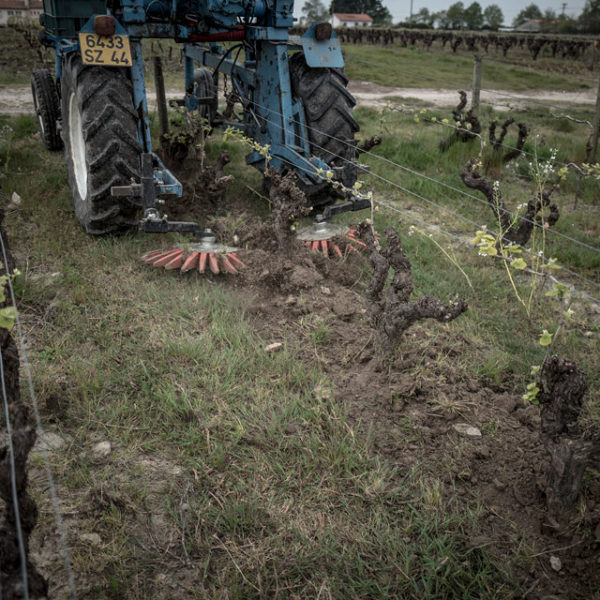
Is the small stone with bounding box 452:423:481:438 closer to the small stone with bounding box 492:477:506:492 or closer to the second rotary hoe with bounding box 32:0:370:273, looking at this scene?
the small stone with bounding box 492:477:506:492

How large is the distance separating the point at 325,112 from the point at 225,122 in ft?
3.91

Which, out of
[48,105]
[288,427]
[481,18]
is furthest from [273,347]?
[481,18]

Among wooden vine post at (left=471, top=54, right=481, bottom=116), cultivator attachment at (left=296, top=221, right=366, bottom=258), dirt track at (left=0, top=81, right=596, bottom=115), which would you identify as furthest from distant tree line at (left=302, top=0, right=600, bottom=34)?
cultivator attachment at (left=296, top=221, right=366, bottom=258)

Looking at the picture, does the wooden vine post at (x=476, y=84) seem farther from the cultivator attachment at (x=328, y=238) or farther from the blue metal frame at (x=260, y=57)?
the cultivator attachment at (x=328, y=238)

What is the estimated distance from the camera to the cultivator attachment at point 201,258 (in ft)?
12.6

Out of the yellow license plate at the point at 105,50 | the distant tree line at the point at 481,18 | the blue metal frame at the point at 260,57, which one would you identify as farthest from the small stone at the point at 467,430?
the distant tree line at the point at 481,18

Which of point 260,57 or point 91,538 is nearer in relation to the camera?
point 91,538

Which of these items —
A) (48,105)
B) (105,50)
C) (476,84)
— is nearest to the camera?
(105,50)

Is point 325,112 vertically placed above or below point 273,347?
above

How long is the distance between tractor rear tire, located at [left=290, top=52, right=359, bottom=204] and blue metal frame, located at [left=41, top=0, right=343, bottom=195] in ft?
0.27

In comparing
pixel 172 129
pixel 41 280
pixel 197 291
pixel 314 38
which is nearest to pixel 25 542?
pixel 197 291

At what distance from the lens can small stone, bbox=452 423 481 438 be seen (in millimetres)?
2600

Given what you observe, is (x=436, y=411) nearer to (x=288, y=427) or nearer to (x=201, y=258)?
(x=288, y=427)

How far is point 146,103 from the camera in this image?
3.84 metres
